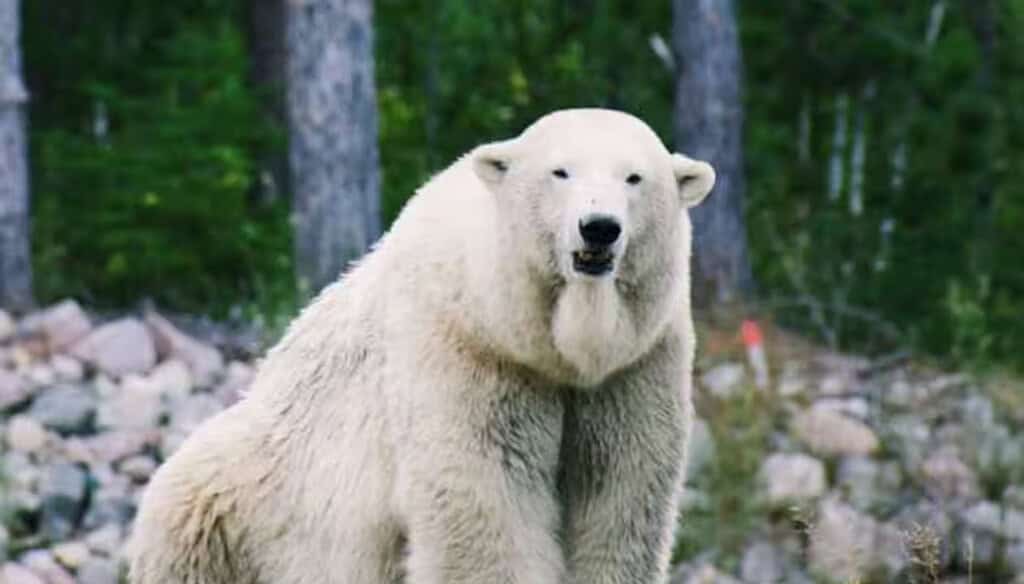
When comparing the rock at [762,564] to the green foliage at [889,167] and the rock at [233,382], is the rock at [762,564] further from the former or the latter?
the rock at [233,382]

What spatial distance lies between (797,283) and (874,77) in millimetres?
4396

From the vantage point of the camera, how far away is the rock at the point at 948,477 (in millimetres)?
10453

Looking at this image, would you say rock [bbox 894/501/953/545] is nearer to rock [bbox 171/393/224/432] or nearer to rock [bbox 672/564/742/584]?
rock [bbox 672/564/742/584]

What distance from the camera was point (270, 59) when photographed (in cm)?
1764

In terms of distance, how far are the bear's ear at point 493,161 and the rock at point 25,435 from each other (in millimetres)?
5231

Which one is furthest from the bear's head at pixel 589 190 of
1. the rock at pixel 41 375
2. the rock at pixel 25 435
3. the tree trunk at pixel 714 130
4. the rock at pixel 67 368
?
the tree trunk at pixel 714 130

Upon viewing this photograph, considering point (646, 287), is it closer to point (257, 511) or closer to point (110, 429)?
point (257, 511)

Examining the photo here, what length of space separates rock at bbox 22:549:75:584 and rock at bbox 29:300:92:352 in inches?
97.6

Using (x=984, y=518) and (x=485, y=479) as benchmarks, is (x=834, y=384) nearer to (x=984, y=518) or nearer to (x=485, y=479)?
(x=984, y=518)

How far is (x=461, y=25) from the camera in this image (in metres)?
16.3

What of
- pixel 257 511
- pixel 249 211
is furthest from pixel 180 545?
pixel 249 211

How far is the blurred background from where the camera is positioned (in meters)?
10.2

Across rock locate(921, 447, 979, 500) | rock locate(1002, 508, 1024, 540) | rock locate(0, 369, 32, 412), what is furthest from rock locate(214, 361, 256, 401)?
rock locate(1002, 508, 1024, 540)

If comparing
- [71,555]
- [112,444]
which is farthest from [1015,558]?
[71,555]
